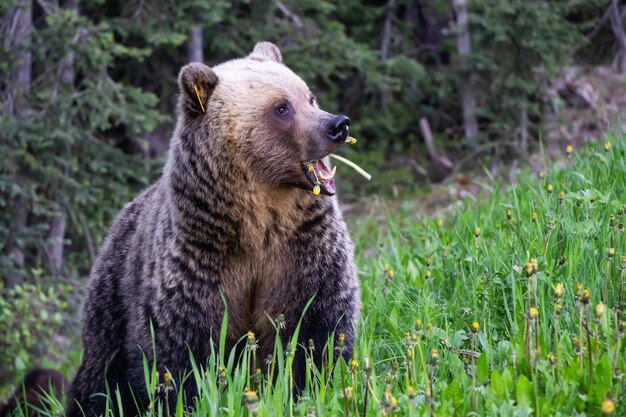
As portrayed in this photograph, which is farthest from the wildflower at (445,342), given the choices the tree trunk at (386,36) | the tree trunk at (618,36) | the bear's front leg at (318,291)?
the tree trunk at (618,36)

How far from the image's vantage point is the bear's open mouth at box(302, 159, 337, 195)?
13.4ft

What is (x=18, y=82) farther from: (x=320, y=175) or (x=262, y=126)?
(x=320, y=175)

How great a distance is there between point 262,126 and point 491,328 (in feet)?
4.97

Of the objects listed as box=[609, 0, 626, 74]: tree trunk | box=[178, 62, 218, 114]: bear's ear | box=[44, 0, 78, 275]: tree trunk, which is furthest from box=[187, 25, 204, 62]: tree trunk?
box=[609, 0, 626, 74]: tree trunk

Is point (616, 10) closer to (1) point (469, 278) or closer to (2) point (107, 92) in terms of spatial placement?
(2) point (107, 92)

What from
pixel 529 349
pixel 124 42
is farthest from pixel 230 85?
pixel 124 42

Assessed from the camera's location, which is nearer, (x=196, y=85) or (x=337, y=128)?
(x=337, y=128)

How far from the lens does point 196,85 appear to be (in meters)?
4.32

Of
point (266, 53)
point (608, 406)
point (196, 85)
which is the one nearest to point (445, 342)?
point (608, 406)

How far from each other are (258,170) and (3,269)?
4.61 metres

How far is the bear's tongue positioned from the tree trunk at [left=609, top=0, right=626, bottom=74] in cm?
854

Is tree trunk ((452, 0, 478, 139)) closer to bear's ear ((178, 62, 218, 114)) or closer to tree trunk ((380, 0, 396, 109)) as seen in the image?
tree trunk ((380, 0, 396, 109))

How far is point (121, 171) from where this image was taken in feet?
28.1

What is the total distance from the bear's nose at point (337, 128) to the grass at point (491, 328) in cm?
86
